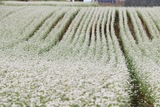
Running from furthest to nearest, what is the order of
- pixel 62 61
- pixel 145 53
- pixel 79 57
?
pixel 145 53, pixel 79 57, pixel 62 61

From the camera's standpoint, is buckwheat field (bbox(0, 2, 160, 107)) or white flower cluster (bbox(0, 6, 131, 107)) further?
buckwheat field (bbox(0, 2, 160, 107))

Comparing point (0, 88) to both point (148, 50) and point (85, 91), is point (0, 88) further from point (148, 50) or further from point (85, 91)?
point (148, 50)

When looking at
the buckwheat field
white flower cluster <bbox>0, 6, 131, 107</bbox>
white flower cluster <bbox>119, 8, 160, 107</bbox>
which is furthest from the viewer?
white flower cluster <bbox>119, 8, 160, 107</bbox>

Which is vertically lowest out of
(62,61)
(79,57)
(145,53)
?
(62,61)

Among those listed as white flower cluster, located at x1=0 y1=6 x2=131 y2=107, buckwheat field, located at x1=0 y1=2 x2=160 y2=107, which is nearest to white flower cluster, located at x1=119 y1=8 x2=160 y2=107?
buckwheat field, located at x1=0 y1=2 x2=160 y2=107

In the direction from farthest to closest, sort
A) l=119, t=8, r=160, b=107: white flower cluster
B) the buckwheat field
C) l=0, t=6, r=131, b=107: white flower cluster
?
l=119, t=8, r=160, b=107: white flower cluster, the buckwheat field, l=0, t=6, r=131, b=107: white flower cluster

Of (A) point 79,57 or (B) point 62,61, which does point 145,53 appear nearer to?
(A) point 79,57

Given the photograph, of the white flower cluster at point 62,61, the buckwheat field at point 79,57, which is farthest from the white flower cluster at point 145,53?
the white flower cluster at point 62,61

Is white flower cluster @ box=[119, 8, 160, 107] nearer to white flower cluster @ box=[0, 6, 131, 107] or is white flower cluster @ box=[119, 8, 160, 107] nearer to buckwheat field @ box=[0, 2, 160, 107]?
buckwheat field @ box=[0, 2, 160, 107]

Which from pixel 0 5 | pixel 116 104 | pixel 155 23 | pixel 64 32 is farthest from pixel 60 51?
pixel 0 5

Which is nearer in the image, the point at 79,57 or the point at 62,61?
the point at 62,61

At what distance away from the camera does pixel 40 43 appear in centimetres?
3566

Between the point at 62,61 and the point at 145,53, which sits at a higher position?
the point at 145,53

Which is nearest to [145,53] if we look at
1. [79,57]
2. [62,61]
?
[79,57]
